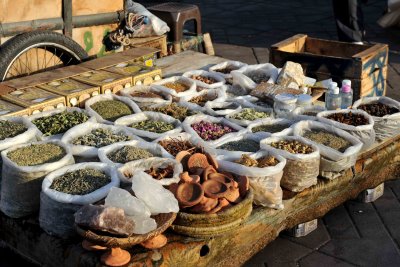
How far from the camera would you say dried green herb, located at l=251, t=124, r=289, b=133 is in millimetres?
4016

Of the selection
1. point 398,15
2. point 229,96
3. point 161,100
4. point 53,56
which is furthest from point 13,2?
point 398,15

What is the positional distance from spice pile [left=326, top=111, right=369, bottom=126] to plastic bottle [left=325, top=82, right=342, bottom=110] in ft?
0.76

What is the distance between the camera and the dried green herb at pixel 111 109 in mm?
4160

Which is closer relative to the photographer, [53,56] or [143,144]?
[143,144]

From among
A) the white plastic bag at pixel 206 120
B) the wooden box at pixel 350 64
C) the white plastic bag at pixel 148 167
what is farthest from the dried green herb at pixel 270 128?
the wooden box at pixel 350 64

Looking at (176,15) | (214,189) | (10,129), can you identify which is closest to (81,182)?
(214,189)

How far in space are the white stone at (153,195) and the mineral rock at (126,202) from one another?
2.1 inches

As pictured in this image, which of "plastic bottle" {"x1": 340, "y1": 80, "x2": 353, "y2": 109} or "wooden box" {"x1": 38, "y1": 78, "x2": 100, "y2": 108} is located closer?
"wooden box" {"x1": 38, "y1": 78, "x2": 100, "y2": 108}

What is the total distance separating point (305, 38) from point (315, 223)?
2.43 metres

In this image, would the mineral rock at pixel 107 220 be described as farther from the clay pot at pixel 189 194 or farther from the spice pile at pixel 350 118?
the spice pile at pixel 350 118

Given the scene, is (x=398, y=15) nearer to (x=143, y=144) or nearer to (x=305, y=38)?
(x=305, y=38)

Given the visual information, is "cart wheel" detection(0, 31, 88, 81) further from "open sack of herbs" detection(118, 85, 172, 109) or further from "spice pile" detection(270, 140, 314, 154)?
"spice pile" detection(270, 140, 314, 154)

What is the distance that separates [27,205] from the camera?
10.8 ft

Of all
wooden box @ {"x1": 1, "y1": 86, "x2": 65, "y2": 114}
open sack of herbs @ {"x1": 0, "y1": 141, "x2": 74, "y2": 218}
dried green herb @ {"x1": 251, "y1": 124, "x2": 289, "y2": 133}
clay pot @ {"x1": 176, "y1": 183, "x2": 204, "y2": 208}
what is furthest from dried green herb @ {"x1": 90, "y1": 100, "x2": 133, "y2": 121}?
clay pot @ {"x1": 176, "y1": 183, "x2": 204, "y2": 208}
